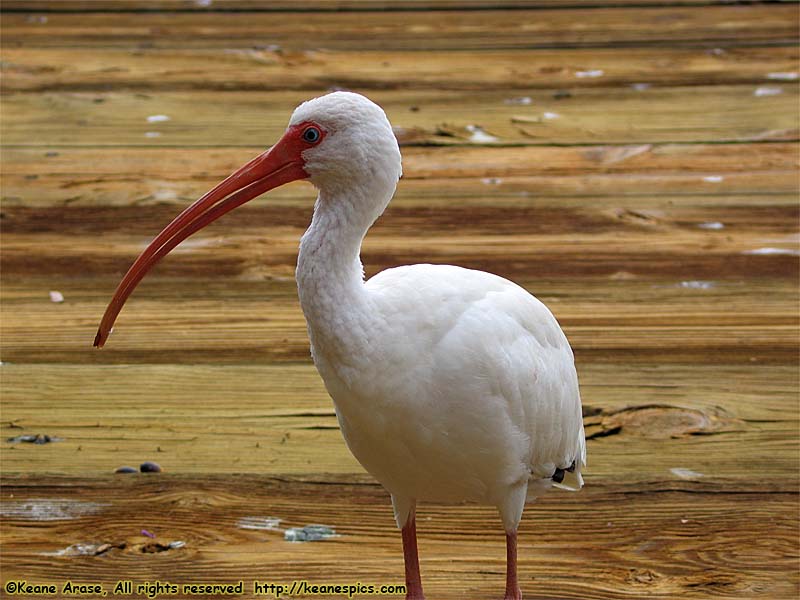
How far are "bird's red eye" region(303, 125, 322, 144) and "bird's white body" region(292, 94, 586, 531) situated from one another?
1.2 inches

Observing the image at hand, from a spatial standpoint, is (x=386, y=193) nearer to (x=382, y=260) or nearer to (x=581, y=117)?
(x=382, y=260)

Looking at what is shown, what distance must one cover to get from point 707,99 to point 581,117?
628 millimetres

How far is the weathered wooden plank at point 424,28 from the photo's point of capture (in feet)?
21.1

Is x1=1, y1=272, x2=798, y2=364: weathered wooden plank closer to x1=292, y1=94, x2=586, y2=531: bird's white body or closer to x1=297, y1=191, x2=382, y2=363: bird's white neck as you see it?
x1=292, y1=94, x2=586, y2=531: bird's white body

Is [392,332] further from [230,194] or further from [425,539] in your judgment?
[425,539]

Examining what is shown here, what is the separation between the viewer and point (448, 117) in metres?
5.71

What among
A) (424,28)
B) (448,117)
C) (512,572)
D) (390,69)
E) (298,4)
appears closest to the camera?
(512,572)

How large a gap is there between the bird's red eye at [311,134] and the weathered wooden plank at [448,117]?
10.3 feet

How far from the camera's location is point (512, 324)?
8.66ft

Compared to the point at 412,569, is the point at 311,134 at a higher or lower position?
higher

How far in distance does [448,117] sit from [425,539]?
282cm

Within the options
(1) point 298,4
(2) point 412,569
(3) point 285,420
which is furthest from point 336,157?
(1) point 298,4

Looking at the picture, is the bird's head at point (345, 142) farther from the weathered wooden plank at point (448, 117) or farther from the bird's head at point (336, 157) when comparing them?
the weathered wooden plank at point (448, 117)

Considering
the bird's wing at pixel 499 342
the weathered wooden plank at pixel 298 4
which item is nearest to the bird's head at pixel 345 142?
the bird's wing at pixel 499 342
